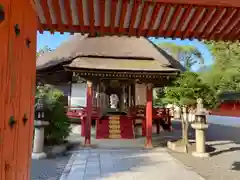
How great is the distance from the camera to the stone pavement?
5922 mm

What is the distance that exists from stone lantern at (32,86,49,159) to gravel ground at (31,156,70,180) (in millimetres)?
443

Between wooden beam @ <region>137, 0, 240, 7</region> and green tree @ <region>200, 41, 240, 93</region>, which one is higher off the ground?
green tree @ <region>200, 41, 240, 93</region>

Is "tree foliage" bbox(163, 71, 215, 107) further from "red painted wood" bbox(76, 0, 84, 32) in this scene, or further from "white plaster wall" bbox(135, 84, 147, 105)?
"red painted wood" bbox(76, 0, 84, 32)

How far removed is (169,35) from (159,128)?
39.5ft

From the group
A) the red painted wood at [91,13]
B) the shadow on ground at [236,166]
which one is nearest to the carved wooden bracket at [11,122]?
the red painted wood at [91,13]

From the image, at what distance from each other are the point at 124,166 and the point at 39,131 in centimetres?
353

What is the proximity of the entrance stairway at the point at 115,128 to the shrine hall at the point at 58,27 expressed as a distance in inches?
379

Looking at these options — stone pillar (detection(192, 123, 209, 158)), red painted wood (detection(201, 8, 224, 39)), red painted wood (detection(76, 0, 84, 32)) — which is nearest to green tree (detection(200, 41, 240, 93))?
stone pillar (detection(192, 123, 209, 158))

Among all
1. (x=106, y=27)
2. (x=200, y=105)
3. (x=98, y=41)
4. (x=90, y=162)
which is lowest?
(x=90, y=162)

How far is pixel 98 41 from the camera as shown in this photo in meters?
15.4

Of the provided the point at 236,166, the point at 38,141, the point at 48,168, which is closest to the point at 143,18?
the point at 48,168

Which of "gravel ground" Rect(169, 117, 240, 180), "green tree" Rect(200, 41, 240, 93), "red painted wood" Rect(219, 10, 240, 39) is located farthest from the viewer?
"green tree" Rect(200, 41, 240, 93)

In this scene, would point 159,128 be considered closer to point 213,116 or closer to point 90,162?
point 90,162

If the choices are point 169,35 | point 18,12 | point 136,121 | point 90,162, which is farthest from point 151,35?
point 136,121
